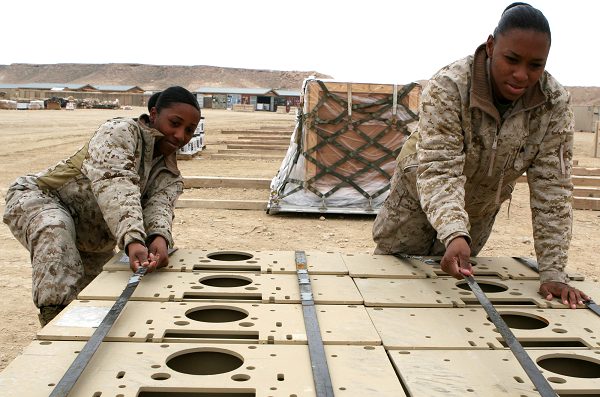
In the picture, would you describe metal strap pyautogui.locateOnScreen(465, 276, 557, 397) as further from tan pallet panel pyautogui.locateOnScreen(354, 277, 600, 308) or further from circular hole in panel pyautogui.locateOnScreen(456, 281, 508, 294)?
circular hole in panel pyautogui.locateOnScreen(456, 281, 508, 294)

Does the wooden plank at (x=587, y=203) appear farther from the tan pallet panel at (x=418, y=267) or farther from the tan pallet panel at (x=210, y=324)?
the tan pallet panel at (x=210, y=324)

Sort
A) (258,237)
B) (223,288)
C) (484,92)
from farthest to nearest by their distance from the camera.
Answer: (258,237), (484,92), (223,288)

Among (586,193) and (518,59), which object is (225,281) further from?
(586,193)

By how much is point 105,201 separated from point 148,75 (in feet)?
342

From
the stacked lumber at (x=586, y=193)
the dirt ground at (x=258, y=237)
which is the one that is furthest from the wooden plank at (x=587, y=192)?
the dirt ground at (x=258, y=237)

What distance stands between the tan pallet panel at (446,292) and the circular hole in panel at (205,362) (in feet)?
2.29

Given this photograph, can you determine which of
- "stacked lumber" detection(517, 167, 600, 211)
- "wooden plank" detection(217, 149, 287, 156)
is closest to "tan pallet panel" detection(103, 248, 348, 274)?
"stacked lumber" detection(517, 167, 600, 211)

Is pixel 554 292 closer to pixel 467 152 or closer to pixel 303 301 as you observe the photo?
pixel 467 152

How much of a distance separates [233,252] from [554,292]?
158cm

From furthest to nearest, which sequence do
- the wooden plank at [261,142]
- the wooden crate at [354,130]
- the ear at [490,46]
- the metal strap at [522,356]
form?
the wooden plank at [261,142]
the wooden crate at [354,130]
the ear at [490,46]
the metal strap at [522,356]

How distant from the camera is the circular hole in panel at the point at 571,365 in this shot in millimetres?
2164

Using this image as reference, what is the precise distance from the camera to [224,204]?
8.67 metres

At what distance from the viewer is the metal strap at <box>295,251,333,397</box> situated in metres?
1.77

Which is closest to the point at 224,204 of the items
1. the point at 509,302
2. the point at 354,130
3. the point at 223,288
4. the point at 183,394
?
the point at 354,130
